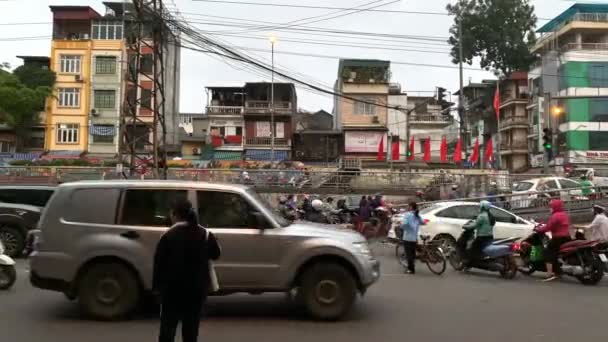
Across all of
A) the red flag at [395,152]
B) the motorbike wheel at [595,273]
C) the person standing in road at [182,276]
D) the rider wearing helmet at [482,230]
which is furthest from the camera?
the red flag at [395,152]

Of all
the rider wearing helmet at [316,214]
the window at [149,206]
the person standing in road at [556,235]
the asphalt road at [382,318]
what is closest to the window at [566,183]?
the rider wearing helmet at [316,214]

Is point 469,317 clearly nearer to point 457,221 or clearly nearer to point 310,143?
point 457,221

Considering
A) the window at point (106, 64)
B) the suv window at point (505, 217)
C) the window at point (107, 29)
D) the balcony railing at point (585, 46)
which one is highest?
the window at point (107, 29)

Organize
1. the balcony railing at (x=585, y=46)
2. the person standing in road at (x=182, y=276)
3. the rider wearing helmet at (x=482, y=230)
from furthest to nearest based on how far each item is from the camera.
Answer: the balcony railing at (x=585, y=46) → the rider wearing helmet at (x=482, y=230) → the person standing in road at (x=182, y=276)

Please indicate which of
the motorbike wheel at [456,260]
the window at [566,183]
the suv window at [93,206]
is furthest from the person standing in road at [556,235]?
the window at [566,183]

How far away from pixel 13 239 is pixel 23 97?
3630 cm

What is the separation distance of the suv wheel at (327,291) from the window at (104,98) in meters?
51.1

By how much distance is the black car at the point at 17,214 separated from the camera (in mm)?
15250

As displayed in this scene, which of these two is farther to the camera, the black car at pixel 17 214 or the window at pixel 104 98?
the window at pixel 104 98

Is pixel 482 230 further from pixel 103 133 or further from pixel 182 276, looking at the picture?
pixel 103 133

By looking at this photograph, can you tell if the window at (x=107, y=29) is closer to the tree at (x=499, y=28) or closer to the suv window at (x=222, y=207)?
the tree at (x=499, y=28)

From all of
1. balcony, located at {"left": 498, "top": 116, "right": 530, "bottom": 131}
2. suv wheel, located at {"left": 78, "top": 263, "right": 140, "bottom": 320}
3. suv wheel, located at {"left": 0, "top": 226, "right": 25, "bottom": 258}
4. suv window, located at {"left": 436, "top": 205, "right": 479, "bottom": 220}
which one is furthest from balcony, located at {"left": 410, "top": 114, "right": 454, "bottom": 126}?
suv wheel, located at {"left": 78, "top": 263, "right": 140, "bottom": 320}

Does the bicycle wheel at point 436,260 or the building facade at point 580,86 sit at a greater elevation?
the building facade at point 580,86

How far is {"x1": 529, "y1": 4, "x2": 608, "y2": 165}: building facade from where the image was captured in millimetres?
52906
